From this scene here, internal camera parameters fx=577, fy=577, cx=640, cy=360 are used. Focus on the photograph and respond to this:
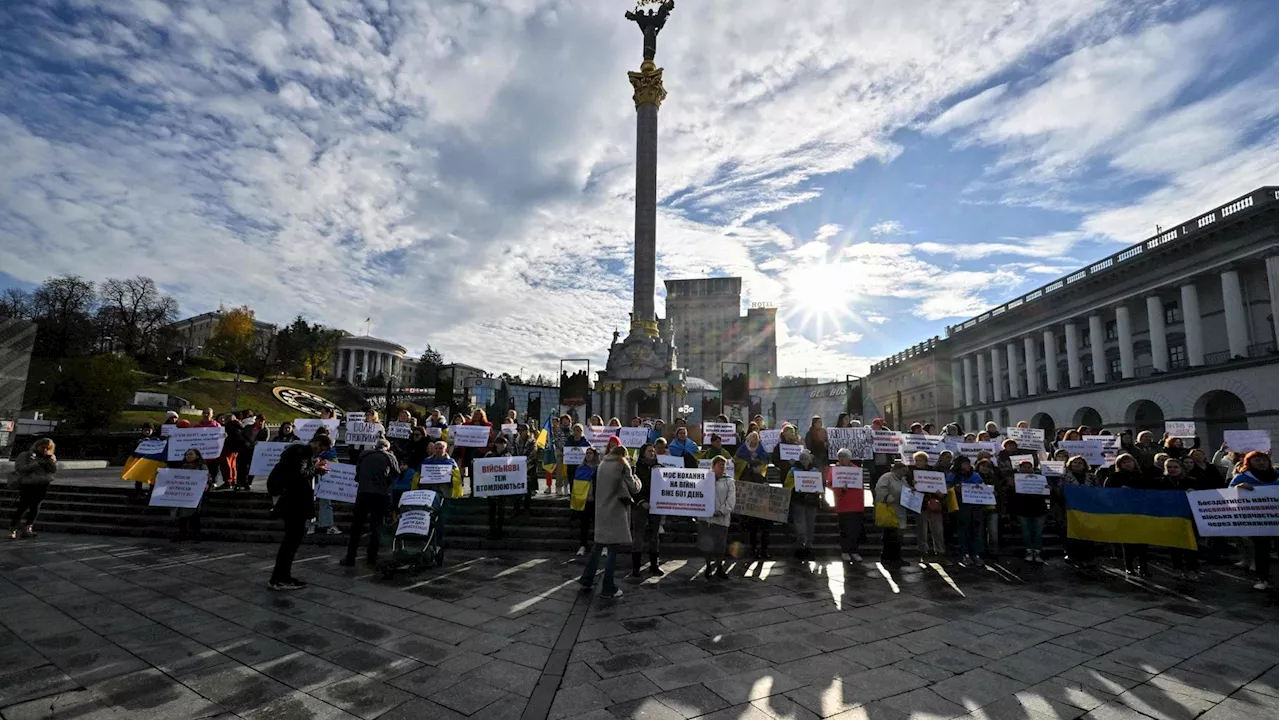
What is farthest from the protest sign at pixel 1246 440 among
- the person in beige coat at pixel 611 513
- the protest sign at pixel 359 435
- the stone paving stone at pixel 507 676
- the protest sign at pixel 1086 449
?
the protest sign at pixel 359 435

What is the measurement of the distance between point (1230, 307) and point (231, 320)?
355ft

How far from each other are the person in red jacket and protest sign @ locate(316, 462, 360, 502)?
8877 millimetres

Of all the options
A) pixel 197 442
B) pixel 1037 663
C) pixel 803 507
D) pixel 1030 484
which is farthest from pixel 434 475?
pixel 1030 484

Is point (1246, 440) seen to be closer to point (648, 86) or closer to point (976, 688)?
point (976, 688)

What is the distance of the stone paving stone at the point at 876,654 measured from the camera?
A: 5535mm

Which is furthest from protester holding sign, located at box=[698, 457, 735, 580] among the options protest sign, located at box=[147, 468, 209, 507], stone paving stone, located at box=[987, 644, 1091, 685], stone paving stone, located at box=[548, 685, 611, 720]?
protest sign, located at box=[147, 468, 209, 507]

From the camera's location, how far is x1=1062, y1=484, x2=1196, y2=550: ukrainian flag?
29.6ft

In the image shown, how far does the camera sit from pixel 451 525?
39.2ft

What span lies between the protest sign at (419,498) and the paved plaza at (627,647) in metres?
1.09

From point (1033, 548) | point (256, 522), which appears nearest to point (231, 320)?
point (256, 522)

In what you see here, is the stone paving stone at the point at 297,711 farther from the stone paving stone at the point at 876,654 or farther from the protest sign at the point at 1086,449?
the protest sign at the point at 1086,449

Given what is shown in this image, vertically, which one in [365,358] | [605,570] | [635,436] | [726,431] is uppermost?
[365,358]

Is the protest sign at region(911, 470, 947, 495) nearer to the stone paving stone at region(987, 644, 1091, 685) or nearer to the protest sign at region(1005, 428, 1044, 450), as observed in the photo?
the stone paving stone at region(987, 644, 1091, 685)

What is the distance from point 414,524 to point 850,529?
24.6ft
